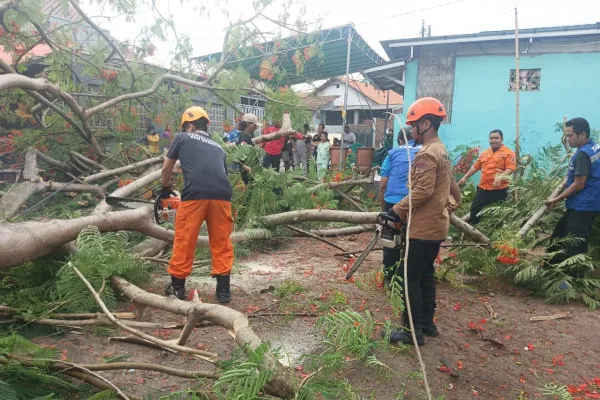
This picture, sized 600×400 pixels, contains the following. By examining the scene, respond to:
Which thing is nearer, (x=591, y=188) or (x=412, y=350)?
(x=412, y=350)

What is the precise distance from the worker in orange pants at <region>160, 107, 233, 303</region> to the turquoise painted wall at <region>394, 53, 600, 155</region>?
7.28 meters

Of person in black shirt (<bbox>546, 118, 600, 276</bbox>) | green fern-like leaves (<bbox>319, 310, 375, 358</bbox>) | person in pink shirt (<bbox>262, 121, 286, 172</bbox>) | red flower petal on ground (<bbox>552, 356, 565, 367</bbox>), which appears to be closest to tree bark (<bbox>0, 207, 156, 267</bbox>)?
green fern-like leaves (<bbox>319, 310, 375, 358</bbox>)

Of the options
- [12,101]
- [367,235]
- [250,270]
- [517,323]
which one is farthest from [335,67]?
[517,323]

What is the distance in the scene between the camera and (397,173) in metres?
3.81

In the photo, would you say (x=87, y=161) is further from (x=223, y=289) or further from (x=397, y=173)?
(x=397, y=173)

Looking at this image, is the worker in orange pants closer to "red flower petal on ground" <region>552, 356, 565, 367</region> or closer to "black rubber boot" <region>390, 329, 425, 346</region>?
"black rubber boot" <region>390, 329, 425, 346</region>

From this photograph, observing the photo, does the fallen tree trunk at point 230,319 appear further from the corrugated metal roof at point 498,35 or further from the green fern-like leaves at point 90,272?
the corrugated metal roof at point 498,35

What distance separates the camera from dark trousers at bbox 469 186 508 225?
5664 millimetres

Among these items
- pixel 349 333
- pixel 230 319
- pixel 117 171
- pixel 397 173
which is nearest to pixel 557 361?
pixel 397 173

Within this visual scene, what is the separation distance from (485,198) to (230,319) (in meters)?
4.87

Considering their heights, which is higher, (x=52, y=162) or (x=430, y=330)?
(x=52, y=162)

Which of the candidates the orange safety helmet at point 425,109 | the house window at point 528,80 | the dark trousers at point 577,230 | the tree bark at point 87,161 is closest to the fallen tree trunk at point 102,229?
the dark trousers at point 577,230

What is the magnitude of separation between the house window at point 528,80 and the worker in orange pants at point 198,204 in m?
7.82

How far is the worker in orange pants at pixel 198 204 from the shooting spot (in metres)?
3.34
